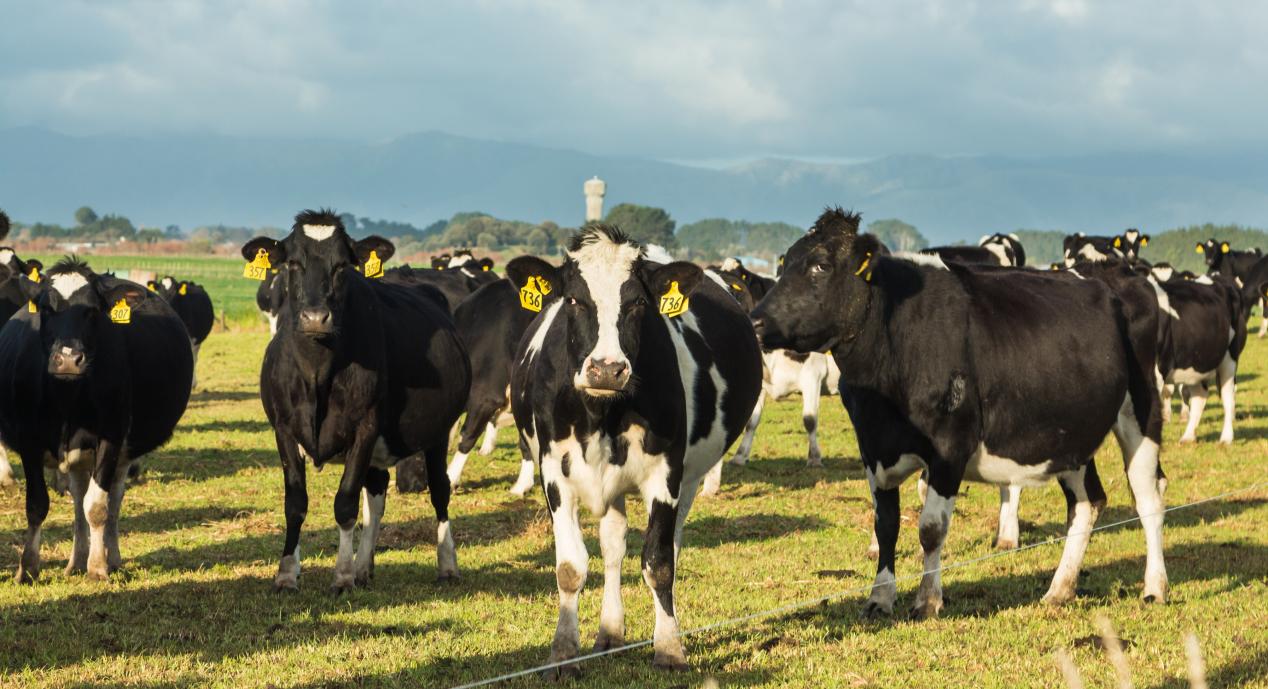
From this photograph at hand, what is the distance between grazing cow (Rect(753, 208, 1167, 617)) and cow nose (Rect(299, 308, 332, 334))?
285cm

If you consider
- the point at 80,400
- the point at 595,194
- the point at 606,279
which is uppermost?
the point at 595,194

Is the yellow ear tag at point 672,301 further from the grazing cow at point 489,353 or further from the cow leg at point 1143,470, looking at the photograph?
the grazing cow at point 489,353

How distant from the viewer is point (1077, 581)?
9.48 metres

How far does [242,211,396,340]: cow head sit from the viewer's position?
29.8ft

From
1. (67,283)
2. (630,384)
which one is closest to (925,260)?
(630,384)

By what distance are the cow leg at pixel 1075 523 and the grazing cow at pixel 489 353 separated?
6.27m

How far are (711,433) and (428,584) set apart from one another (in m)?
2.91

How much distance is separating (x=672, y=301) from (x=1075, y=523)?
3.74 meters

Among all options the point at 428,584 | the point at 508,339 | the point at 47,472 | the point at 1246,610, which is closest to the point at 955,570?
the point at 1246,610

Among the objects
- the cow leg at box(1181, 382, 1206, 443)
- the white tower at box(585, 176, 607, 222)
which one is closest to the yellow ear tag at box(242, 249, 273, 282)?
the cow leg at box(1181, 382, 1206, 443)

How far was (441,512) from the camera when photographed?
33.3 feet

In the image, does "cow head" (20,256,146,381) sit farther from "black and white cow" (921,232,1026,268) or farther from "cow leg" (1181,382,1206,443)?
"cow leg" (1181,382,1206,443)

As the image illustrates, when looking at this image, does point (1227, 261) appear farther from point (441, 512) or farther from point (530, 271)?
point (530, 271)

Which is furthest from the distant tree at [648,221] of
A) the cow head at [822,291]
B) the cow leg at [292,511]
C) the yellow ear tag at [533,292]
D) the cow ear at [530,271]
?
the cow ear at [530,271]
